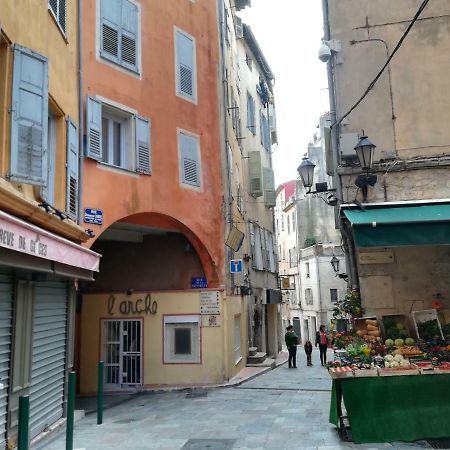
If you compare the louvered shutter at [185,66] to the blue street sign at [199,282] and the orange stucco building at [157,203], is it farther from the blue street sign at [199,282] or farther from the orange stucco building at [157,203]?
the blue street sign at [199,282]

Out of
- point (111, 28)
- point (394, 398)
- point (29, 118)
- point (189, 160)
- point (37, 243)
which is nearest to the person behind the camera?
point (37, 243)

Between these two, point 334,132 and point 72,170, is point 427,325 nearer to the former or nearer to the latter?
point 334,132

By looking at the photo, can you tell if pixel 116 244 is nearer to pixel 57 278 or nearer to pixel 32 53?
pixel 57 278

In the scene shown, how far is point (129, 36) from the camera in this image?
13680mm

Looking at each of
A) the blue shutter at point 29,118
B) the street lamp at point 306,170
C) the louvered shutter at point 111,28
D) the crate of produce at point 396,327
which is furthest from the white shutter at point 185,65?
the crate of produce at point 396,327

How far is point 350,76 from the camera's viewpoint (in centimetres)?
1070

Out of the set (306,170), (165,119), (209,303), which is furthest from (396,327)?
(165,119)

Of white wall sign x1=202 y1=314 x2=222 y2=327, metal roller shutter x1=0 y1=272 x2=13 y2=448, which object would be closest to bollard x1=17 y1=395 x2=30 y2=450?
metal roller shutter x1=0 y1=272 x2=13 y2=448

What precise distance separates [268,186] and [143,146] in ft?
39.3

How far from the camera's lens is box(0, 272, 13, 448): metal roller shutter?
700 cm

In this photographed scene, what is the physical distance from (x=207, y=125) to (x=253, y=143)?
9459 millimetres

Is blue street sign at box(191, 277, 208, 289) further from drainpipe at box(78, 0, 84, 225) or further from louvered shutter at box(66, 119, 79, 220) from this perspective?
louvered shutter at box(66, 119, 79, 220)

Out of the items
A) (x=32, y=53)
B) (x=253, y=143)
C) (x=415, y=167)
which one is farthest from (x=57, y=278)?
(x=253, y=143)

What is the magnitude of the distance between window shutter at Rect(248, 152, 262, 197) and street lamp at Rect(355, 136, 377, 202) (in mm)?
13320
